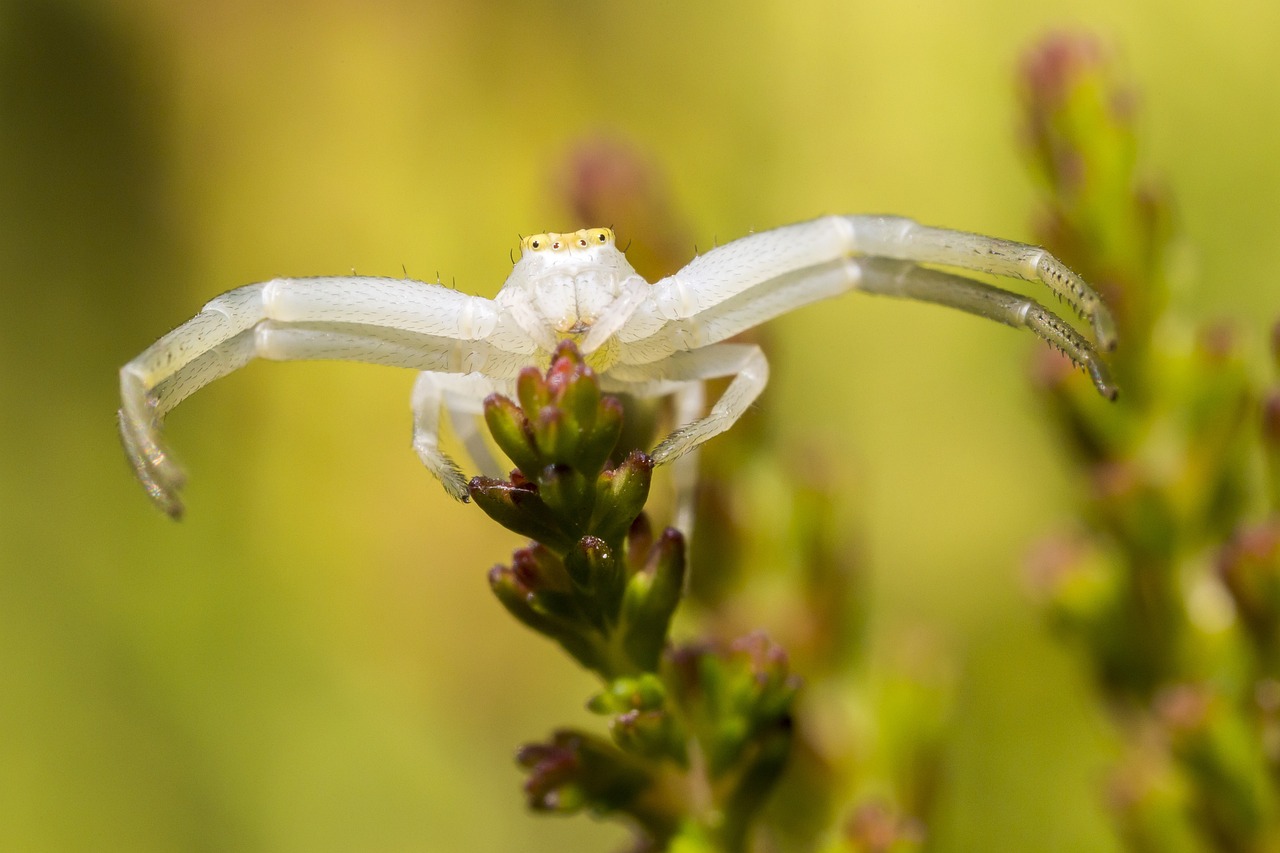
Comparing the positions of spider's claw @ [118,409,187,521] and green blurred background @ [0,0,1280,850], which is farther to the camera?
green blurred background @ [0,0,1280,850]

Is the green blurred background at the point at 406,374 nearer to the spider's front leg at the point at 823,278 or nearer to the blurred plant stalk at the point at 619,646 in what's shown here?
the spider's front leg at the point at 823,278

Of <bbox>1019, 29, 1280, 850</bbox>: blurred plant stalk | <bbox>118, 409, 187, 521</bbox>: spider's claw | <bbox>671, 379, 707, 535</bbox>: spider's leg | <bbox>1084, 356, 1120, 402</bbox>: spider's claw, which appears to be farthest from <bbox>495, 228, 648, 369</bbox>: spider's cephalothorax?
<bbox>1019, 29, 1280, 850</bbox>: blurred plant stalk

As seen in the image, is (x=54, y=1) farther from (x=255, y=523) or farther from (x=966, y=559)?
(x=966, y=559)

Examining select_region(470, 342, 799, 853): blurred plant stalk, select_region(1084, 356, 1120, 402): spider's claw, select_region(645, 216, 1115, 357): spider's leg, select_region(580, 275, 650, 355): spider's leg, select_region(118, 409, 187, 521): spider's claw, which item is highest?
select_region(645, 216, 1115, 357): spider's leg

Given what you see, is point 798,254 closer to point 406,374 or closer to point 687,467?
point 687,467

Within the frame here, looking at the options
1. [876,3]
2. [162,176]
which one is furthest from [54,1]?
[876,3]

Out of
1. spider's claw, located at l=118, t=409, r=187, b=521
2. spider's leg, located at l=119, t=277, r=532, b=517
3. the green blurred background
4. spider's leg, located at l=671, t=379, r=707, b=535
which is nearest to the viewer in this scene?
spider's claw, located at l=118, t=409, r=187, b=521

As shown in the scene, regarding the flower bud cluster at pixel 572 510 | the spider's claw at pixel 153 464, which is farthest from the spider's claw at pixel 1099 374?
the spider's claw at pixel 153 464

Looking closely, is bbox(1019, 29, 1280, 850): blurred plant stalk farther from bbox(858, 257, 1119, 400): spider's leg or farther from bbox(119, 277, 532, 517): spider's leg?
bbox(119, 277, 532, 517): spider's leg
